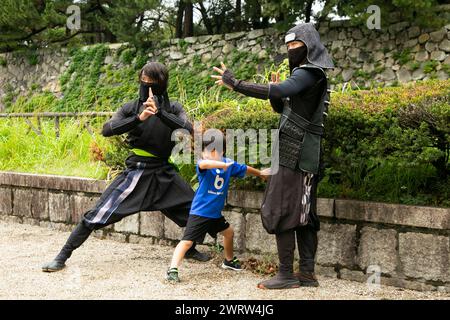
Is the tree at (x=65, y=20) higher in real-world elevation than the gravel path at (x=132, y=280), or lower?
higher

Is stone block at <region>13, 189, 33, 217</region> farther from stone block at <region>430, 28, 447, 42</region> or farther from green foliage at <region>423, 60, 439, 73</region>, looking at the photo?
stone block at <region>430, 28, 447, 42</region>

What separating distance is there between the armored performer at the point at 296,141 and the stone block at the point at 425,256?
72 cm

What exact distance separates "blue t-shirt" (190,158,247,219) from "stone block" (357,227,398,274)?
3.46ft

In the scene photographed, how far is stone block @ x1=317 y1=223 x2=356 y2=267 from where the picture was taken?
491 centimetres

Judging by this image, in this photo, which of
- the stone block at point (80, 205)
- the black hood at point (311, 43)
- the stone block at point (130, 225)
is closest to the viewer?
the black hood at point (311, 43)

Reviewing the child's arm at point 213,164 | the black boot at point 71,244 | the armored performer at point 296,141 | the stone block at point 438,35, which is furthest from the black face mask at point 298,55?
the stone block at point 438,35

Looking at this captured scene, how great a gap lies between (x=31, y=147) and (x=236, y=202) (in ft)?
14.0

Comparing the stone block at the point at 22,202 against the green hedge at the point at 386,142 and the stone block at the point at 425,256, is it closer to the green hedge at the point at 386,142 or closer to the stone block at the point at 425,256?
the green hedge at the point at 386,142

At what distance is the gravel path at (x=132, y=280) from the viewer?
14.7 ft

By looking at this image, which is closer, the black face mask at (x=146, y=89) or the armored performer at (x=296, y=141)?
the armored performer at (x=296, y=141)

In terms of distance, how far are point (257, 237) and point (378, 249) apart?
1.14 metres


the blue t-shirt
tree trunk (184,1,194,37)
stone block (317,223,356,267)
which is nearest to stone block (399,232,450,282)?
stone block (317,223,356,267)

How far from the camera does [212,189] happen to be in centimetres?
494

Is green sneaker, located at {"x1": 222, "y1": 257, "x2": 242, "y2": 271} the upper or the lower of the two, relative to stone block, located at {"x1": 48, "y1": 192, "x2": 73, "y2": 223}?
lower
